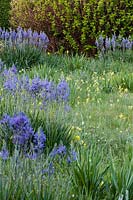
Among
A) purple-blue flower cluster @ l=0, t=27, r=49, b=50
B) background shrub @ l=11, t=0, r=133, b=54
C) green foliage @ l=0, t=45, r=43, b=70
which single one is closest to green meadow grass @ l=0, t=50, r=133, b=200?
green foliage @ l=0, t=45, r=43, b=70

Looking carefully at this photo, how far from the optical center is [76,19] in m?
11.7

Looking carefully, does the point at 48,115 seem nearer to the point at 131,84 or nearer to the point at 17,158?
the point at 17,158

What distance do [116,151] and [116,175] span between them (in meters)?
1.39

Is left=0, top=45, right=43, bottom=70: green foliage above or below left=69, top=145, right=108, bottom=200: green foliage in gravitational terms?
below

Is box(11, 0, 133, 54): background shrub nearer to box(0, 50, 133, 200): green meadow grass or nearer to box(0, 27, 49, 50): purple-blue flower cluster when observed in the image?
box(0, 27, 49, 50): purple-blue flower cluster

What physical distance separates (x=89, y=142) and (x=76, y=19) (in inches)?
287

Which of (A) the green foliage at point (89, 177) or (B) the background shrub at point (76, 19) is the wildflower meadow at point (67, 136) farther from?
(B) the background shrub at point (76, 19)

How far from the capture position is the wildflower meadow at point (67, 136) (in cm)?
319

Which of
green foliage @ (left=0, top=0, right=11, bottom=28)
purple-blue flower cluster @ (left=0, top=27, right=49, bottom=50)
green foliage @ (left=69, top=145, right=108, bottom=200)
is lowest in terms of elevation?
green foliage @ (left=0, top=0, right=11, bottom=28)

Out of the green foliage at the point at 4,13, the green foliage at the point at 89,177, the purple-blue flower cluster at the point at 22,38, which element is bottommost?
the green foliage at the point at 4,13

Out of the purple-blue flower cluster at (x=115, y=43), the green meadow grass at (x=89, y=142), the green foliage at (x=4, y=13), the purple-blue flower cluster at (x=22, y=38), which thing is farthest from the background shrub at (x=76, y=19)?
the green foliage at (x=4, y=13)

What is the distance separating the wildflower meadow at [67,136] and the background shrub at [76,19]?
2.24 m

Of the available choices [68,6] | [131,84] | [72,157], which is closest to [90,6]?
[68,6]

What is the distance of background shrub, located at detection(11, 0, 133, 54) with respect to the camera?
11305 mm
